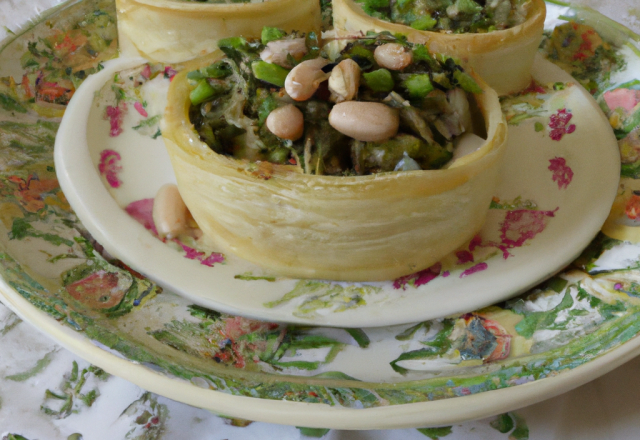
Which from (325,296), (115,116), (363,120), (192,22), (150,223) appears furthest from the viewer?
(192,22)

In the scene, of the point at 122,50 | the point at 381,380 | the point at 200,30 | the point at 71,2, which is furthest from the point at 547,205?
the point at 71,2

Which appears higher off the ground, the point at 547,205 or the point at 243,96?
the point at 243,96

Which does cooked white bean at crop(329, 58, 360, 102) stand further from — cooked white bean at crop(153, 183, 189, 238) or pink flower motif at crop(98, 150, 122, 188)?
pink flower motif at crop(98, 150, 122, 188)

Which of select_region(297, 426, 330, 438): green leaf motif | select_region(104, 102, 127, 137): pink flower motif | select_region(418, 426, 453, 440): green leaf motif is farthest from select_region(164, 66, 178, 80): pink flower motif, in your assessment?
select_region(418, 426, 453, 440): green leaf motif

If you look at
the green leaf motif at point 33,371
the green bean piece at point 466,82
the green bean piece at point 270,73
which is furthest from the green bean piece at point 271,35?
the green leaf motif at point 33,371

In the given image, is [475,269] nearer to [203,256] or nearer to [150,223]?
[203,256]

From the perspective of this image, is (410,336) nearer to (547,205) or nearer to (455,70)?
(547,205)

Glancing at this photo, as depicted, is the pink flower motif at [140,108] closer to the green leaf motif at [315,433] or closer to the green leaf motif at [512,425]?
the green leaf motif at [315,433]

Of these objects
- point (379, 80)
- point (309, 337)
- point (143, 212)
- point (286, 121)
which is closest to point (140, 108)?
point (143, 212)
